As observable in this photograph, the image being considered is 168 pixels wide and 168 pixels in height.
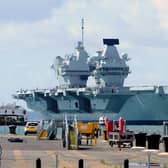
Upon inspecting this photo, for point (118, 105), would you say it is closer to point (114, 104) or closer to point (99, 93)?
point (114, 104)

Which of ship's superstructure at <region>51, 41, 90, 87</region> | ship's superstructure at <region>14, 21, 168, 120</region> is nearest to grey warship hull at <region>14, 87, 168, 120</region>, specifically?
ship's superstructure at <region>14, 21, 168, 120</region>

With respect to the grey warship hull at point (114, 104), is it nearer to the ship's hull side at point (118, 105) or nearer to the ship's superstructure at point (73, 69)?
the ship's hull side at point (118, 105)

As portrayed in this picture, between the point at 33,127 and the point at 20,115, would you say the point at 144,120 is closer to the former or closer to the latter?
the point at 20,115

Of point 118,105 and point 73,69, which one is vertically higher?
point 73,69

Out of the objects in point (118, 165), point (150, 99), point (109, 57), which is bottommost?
point (118, 165)

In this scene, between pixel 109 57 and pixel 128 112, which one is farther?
pixel 109 57

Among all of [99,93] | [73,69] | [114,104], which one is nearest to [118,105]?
[114,104]

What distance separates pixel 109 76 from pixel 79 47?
17858 mm

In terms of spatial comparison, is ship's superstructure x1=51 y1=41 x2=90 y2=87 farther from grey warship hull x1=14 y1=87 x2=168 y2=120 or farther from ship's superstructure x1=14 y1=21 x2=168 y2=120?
grey warship hull x1=14 y1=87 x2=168 y2=120

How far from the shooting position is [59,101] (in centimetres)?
13950

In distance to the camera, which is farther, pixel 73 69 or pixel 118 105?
pixel 73 69

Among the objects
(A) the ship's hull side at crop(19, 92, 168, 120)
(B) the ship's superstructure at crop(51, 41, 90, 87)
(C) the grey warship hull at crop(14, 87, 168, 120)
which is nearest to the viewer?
(C) the grey warship hull at crop(14, 87, 168, 120)

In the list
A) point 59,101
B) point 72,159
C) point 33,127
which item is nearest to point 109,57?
point 59,101

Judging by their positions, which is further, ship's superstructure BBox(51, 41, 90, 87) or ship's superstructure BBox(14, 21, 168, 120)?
ship's superstructure BBox(51, 41, 90, 87)
